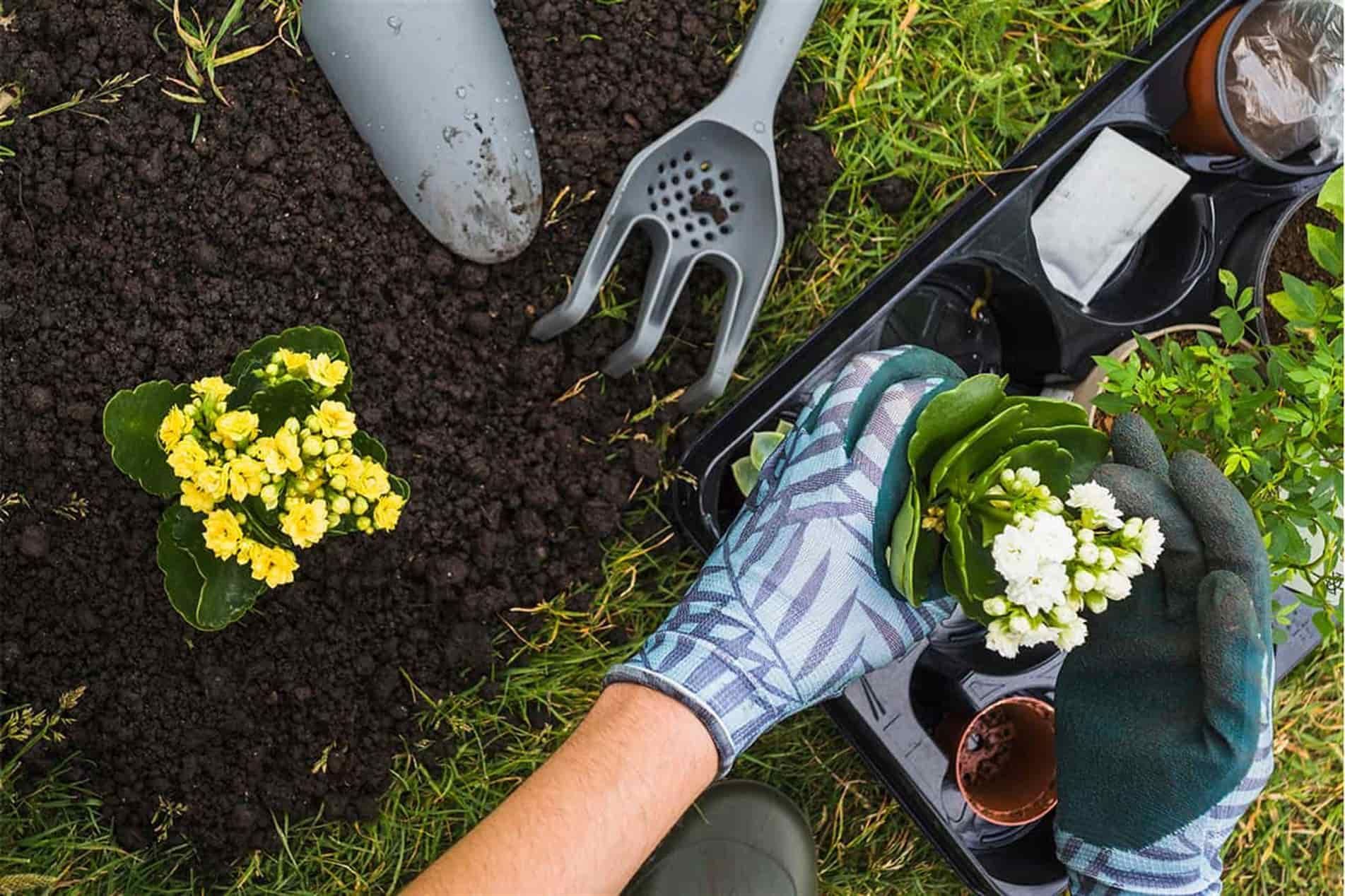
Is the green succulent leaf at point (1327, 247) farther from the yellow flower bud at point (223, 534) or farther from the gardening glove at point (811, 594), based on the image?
the yellow flower bud at point (223, 534)

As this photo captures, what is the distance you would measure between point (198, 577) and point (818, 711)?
0.76 metres

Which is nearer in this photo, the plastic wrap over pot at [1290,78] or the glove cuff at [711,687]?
the glove cuff at [711,687]

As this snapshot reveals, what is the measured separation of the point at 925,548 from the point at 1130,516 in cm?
19

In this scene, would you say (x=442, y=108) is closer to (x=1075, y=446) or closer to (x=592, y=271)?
(x=592, y=271)

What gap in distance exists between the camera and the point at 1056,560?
30.8 inches

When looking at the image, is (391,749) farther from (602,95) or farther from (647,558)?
(602,95)

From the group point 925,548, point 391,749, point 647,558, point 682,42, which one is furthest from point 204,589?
point 682,42

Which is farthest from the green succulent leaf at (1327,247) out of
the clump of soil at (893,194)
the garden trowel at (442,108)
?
the garden trowel at (442,108)

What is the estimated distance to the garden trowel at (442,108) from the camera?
1136 mm

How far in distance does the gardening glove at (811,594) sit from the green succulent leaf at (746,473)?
110 mm

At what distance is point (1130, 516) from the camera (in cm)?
93

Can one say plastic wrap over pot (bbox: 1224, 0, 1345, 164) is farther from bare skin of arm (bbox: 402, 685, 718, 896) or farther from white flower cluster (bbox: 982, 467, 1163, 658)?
bare skin of arm (bbox: 402, 685, 718, 896)

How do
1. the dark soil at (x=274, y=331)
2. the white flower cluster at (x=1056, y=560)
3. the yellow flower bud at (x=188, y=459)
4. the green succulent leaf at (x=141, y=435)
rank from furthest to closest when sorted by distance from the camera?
1. the dark soil at (x=274, y=331)
2. the green succulent leaf at (x=141, y=435)
3. the yellow flower bud at (x=188, y=459)
4. the white flower cluster at (x=1056, y=560)

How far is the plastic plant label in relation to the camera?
1294mm
